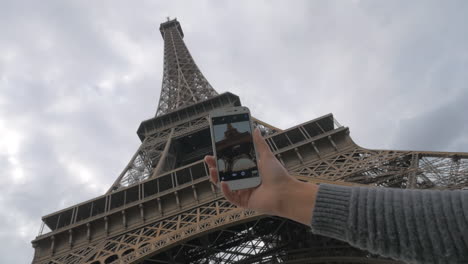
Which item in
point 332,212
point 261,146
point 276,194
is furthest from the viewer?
point 261,146

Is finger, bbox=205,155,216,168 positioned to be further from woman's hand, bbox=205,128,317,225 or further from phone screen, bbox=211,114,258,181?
woman's hand, bbox=205,128,317,225

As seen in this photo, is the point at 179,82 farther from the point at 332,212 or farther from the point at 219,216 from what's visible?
the point at 332,212

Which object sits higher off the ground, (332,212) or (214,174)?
(214,174)

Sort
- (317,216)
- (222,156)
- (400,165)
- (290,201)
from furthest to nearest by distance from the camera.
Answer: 1. (400,165)
2. (222,156)
3. (290,201)
4. (317,216)

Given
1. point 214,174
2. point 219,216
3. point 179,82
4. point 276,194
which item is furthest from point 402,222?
point 179,82

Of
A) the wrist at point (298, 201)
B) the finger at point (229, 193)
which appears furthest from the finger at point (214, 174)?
the wrist at point (298, 201)

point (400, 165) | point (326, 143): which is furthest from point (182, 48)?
point (400, 165)

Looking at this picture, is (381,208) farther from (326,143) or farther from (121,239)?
(326,143)
